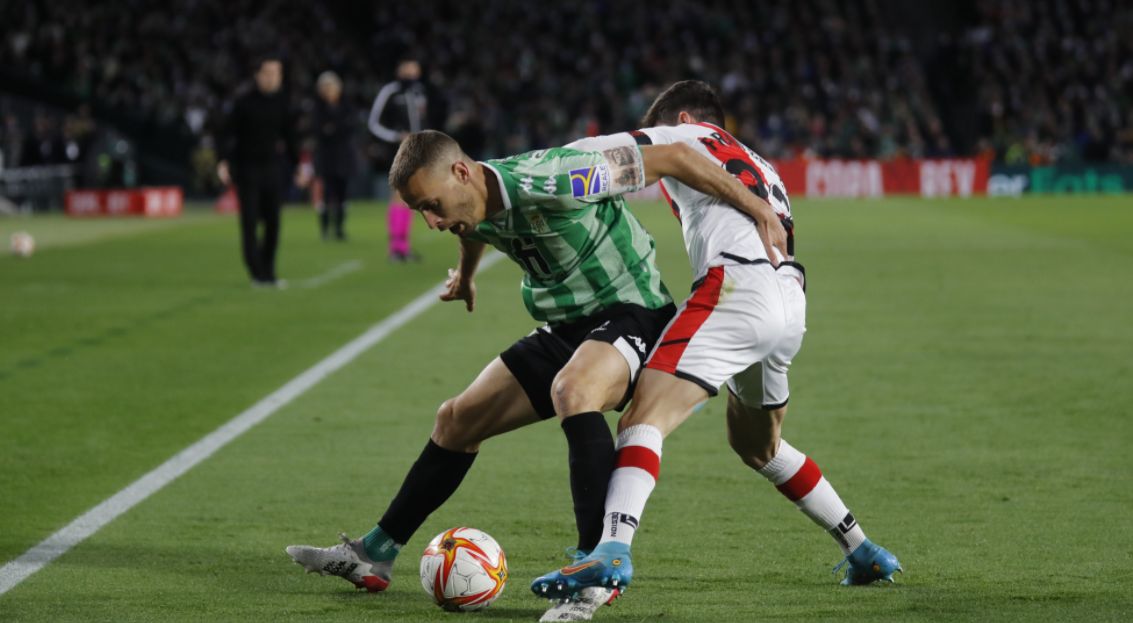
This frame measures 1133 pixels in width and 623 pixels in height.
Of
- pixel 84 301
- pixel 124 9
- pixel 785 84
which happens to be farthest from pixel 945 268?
pixel 124 9

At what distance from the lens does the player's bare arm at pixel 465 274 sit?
5684 millimetres

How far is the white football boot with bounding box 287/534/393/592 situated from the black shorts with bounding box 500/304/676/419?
0.72 metres

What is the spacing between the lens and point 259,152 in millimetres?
16188

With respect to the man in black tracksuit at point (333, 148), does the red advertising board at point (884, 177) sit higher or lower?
lower

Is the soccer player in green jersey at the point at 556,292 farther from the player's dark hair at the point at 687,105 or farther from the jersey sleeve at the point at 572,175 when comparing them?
the player's dark hair at the point at 687,105

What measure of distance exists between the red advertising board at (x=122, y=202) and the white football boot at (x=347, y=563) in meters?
28.2

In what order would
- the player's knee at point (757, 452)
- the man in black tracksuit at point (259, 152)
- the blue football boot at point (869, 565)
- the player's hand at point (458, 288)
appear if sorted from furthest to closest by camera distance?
1. the man in black tracksuit at point (259, 152)
2. the player's hand at point (458, 288)
3. the player's knee at point (757, 452)
4. the blue football boot at point (869, 565)

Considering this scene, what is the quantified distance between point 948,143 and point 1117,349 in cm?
3010

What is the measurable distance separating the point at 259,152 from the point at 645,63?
86.9 feet

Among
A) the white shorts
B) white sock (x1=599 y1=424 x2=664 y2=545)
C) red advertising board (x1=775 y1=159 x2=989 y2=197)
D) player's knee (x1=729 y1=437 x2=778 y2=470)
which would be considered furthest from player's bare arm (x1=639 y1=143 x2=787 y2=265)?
red advertising board (x1=775 y1=159 x2=989 y2=197)

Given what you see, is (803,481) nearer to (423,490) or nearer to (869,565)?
(869,565)

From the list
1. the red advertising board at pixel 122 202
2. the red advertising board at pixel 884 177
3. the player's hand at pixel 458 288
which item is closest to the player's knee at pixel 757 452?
the player's hand at pixel 458 288

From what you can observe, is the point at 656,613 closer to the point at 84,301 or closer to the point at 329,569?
the point at 329,569

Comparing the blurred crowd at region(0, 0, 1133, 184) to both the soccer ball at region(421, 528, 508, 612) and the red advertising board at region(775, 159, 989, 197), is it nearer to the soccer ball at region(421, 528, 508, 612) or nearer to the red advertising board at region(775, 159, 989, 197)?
the red advertising board at region(775, 159, 989, 197)
